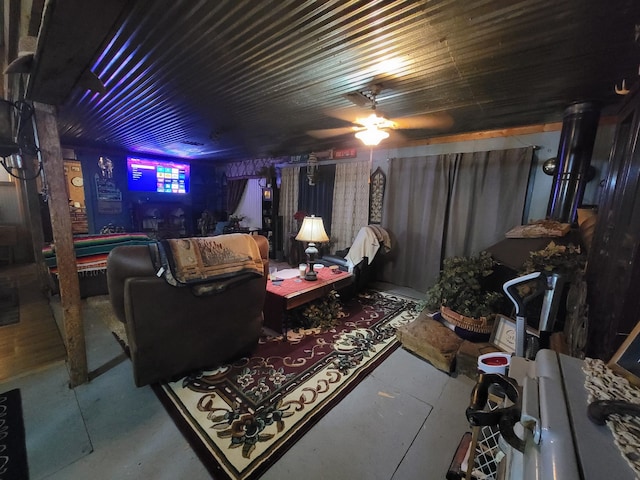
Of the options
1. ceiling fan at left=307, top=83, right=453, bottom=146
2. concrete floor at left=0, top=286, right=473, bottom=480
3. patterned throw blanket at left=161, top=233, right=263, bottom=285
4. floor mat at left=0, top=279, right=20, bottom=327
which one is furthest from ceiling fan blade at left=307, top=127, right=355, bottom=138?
floor mat at left=0, top=279, right=20, bottom=327

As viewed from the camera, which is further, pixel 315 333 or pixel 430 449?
pixel 315 333

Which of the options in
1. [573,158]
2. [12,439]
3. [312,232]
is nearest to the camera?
[12,439]

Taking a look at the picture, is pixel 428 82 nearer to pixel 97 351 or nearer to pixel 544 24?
pixel 544 24

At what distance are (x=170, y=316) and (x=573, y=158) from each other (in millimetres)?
3689

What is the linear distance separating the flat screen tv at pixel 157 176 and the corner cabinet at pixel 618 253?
7.80 meters

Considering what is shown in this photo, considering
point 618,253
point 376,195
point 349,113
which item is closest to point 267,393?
point 618,253

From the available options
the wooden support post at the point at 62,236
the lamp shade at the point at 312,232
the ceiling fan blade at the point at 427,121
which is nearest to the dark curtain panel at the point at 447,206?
the ceiling fan blade at the point at 427,121

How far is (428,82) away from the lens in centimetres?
217

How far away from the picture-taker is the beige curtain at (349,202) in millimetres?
4633

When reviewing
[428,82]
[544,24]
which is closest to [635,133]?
[544,24]

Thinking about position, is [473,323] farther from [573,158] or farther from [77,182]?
[77,182]

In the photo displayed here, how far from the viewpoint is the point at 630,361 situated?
610mm

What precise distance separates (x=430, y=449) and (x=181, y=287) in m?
1.78

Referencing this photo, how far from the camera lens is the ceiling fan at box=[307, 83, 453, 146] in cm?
244
